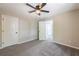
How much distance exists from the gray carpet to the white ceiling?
0.54 meters

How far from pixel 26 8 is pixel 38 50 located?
0.78 meters

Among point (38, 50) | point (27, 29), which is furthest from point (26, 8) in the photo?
point (38, 50)

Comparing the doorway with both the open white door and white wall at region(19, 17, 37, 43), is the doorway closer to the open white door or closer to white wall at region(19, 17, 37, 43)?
the open white door

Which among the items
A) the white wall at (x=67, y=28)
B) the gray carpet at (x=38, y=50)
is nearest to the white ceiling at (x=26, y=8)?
the white wall at (x=67, y=28)

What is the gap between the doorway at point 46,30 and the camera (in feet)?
5.70

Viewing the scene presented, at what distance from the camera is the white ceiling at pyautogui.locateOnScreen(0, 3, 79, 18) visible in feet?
5.04

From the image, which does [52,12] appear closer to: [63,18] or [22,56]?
[63,18]

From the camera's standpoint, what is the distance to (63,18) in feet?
5.61

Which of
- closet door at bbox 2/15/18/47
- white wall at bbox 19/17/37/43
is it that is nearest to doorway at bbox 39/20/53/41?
white wall at bbox 19/17/37/43

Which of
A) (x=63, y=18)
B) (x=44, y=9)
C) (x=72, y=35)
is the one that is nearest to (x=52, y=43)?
(x=72, y=35)

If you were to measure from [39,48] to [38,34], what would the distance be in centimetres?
28

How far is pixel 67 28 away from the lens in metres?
1.70

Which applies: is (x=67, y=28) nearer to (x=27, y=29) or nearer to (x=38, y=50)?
(x=38, y=50)

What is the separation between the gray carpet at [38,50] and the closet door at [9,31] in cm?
12
